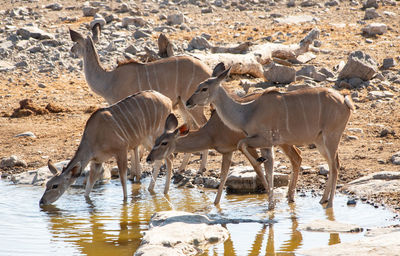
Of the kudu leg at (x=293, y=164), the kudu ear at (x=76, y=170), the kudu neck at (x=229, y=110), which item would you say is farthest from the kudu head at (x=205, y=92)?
the kudu ear at (x=76, y=170)

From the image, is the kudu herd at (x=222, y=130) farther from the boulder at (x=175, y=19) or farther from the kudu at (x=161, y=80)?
the boulder at (x=175, y=19)

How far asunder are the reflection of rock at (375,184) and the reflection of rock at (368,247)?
80.4 inches

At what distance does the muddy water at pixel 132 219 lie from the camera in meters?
6.84

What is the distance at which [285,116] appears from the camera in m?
8.03

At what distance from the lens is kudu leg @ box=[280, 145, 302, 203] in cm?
852

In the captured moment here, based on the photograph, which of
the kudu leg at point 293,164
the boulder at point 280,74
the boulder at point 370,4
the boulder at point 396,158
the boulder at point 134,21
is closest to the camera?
the kudu leg at point 293,164

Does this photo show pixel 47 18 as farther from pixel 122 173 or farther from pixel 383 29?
pixel 122 173

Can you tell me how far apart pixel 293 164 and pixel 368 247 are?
2.75 metres

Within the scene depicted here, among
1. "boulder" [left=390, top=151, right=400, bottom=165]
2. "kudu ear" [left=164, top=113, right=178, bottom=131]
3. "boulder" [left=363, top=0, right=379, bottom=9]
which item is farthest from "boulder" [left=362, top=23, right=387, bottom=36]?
"kudu ear" [left=164, top=113, right=178, bottom=131]

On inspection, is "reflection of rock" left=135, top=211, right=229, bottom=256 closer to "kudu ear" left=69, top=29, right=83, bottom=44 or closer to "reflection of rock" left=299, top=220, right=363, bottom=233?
"reflection of rock" left=299, top=220, right=363, bottom=233

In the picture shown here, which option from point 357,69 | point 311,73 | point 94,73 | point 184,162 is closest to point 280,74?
point 311,73

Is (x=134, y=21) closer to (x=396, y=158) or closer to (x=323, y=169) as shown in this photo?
(x=323, y=169)

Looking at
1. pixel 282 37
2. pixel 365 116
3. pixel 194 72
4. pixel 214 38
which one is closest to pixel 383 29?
pixel 282 37

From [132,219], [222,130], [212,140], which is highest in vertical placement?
[222,130]
